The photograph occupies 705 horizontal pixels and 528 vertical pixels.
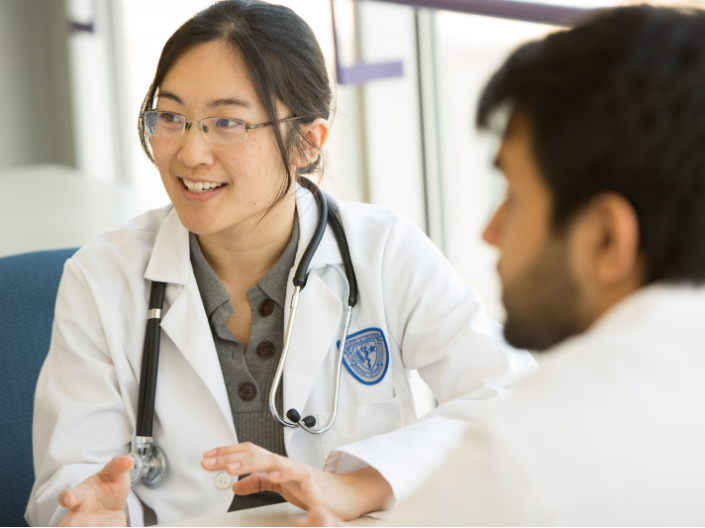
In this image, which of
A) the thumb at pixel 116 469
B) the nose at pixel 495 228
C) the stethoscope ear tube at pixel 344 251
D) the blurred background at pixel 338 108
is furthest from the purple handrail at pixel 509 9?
the thumb at pixel 116 469

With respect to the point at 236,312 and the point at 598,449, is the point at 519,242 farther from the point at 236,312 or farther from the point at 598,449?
the point at 236,312

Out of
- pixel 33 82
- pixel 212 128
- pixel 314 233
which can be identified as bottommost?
pixel 314 233

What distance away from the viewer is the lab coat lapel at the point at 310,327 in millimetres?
1260

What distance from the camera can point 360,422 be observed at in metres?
1.28

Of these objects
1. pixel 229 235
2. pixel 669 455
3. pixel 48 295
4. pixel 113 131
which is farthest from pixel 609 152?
pixel 113 131

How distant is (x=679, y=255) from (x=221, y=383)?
0.85m

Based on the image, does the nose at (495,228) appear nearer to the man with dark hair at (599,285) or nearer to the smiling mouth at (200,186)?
the man with dark hair at (599,285)

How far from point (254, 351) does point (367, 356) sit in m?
0.21

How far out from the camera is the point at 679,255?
0.59 m

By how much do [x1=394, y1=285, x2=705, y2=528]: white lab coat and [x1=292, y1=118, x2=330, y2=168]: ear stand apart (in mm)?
933

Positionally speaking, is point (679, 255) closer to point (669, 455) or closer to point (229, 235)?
point (669, 455)

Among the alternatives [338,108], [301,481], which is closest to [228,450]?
[301,481]

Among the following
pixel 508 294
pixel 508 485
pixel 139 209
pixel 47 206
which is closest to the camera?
pixel 508 485

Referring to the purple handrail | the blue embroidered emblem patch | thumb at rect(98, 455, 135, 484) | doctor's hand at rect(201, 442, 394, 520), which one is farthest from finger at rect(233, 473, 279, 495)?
the purple handrail
